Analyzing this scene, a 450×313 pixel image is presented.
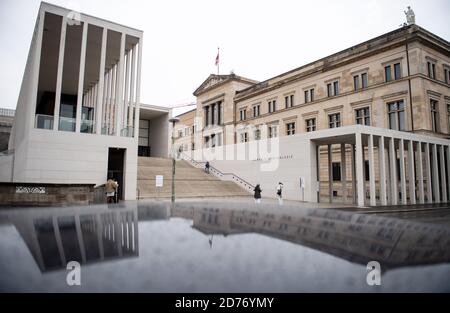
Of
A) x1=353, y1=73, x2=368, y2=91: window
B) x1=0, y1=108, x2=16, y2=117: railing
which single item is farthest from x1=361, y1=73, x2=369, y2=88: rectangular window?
x1=0, y1=108, x2=16, y2=117: railing

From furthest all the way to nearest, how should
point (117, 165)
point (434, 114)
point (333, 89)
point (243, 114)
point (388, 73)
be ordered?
point (243, 114)
point (333, 89)
point (388, 73)
point (434, 114)
point (117, 165)

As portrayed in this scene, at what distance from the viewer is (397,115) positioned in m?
31.0

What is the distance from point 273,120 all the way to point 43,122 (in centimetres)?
3304

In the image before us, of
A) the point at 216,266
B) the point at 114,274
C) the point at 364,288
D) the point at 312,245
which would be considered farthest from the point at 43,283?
the point at 312,245

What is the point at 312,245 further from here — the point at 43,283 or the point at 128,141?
the point at 128,141

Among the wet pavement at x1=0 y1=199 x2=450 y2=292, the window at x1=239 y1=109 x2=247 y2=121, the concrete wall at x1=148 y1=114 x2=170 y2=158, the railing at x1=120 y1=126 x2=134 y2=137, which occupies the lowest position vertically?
the wet pavement at x1=0 y1=199 x2=450 y2=292

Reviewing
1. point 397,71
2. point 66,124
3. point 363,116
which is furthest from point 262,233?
point 397,71

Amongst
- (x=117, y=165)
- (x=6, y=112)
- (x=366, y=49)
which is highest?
(x=366, y=49)

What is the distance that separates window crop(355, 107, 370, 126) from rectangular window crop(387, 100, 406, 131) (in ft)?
8.05

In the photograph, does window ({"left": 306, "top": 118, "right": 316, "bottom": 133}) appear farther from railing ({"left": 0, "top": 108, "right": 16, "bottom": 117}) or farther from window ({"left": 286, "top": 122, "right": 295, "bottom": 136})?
railing ({"left": 0, "top": 108, "right": 16, "bottom": 117})

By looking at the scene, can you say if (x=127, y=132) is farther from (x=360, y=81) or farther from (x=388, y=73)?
(x=388, y=73)

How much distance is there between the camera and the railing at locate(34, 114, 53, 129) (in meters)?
17.8
